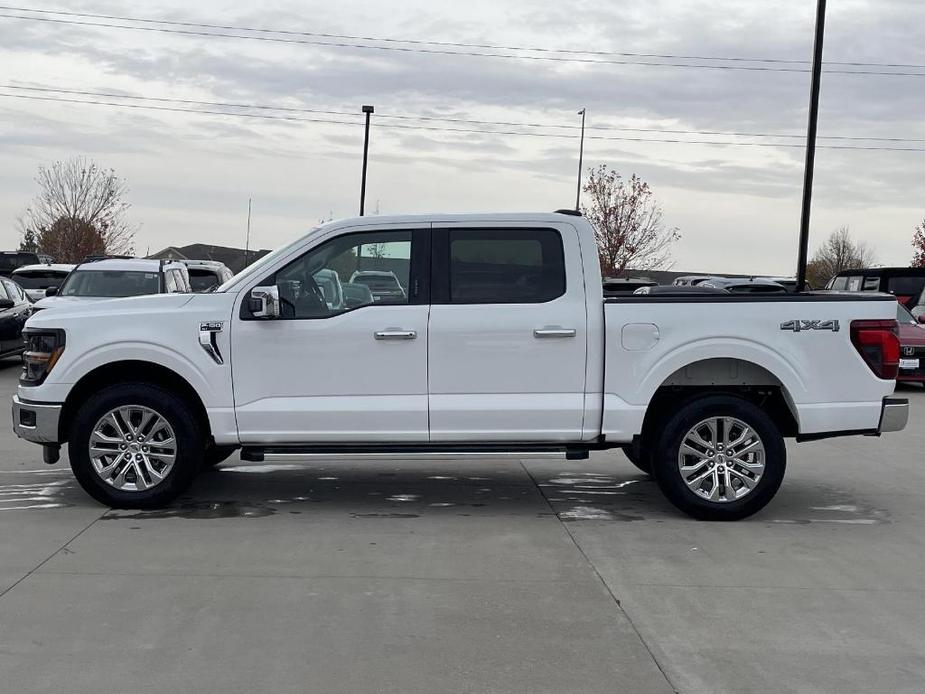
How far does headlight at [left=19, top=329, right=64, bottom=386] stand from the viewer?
27.4 feet

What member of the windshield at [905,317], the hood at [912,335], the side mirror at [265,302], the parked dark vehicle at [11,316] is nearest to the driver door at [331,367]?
the side mirror at [265,302]

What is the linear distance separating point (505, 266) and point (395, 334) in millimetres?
931

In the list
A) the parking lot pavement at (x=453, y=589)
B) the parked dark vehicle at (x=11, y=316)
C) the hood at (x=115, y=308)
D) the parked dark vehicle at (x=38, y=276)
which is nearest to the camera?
the parking lot pavement at (x=453, y=589)

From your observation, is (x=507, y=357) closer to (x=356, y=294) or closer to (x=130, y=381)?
(x=356, y=294)

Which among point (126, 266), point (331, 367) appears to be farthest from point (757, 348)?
point (126, 266)

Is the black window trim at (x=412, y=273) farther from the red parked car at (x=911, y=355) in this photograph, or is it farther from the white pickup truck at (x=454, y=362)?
the red parked car at (x=911, y=355)

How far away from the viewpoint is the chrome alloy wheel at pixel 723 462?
8.27 meters

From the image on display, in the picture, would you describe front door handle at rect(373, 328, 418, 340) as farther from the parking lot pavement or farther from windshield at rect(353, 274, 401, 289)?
the parking lot pavement

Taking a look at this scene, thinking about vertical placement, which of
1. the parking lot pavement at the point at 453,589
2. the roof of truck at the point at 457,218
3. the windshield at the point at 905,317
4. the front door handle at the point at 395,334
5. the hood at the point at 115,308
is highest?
the roof of truck at the point at 457,218

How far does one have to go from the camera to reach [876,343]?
827 centimetres

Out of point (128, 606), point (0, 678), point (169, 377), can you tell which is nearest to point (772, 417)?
point (169, 377)

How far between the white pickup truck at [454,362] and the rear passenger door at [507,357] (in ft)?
0.04

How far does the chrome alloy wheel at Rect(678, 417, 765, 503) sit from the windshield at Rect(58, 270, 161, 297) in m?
11.1

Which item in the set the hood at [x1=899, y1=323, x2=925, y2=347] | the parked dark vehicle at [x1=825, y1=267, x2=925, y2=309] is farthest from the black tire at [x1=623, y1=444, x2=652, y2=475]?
Answer: the parked dark vehicle at [x1=825, y1=267, x2=925, y2=309]
